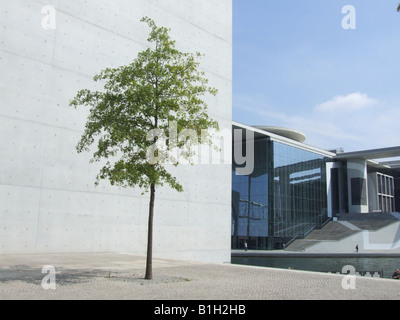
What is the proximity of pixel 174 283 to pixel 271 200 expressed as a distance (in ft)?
138

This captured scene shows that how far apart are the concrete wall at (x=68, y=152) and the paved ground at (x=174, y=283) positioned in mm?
3254

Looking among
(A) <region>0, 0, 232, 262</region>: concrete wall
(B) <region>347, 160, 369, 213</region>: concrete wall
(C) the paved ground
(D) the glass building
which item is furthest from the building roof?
(C) the paved ground

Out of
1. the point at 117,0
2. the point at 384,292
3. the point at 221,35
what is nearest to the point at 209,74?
the point at 221,35

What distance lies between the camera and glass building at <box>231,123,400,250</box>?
52188 mm

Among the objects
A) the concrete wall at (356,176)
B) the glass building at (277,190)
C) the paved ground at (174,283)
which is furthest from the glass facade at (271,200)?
the paved ground at (174,283)

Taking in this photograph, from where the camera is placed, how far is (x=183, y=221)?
79.3 ft

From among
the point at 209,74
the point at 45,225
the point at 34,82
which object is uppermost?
the point at 209,74

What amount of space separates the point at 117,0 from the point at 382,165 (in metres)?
66.9

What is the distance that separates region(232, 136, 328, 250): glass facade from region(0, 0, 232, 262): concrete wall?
27518 millimetres

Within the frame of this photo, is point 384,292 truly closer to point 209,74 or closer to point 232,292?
point 232,292

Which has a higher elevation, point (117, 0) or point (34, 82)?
point (117, 0)

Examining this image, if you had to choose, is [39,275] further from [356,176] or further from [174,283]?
[356,176]

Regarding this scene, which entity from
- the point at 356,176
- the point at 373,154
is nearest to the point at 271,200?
the point at 373,154

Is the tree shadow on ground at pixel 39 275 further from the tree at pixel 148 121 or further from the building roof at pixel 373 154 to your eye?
the building roof at pixel 373 154
